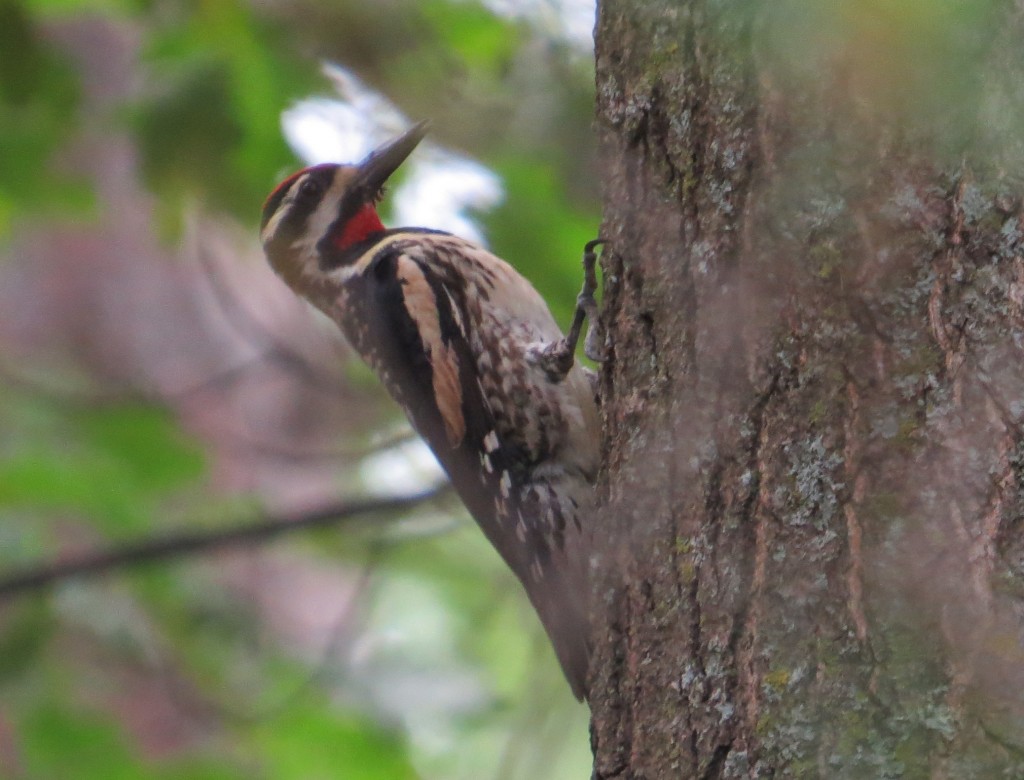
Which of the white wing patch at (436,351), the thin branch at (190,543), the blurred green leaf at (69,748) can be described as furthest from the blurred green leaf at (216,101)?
the blurred green leaf at (69,748)

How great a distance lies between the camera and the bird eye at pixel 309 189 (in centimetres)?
377

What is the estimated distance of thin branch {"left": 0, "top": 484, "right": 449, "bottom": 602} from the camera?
4047mm

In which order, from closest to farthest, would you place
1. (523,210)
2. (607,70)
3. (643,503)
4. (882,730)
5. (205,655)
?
(882,730) → (643,503) → (607,70) → (523,210) → (205,655)

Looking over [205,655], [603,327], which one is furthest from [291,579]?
[603,327]

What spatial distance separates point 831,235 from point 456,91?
2.29 m

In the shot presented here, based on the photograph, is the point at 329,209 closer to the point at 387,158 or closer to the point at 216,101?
the point at 387,158

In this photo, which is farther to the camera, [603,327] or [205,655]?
[205,655]

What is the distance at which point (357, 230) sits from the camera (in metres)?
3.83

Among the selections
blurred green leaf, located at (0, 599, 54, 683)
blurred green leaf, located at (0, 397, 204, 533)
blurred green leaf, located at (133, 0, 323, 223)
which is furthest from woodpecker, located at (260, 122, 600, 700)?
blurred green leaf, located at (0, 599, 54, 683)

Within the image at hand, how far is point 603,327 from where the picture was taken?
2068 millimetres

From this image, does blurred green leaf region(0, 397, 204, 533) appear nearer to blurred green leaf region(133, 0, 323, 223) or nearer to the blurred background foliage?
the blurred background foliage

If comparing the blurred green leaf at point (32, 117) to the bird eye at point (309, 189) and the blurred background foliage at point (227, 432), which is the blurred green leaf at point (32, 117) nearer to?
the blurred background foliage at point (227, 432)

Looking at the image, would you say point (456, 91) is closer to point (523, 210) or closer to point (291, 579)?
point (523, 210)

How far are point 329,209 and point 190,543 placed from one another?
1.16 m
